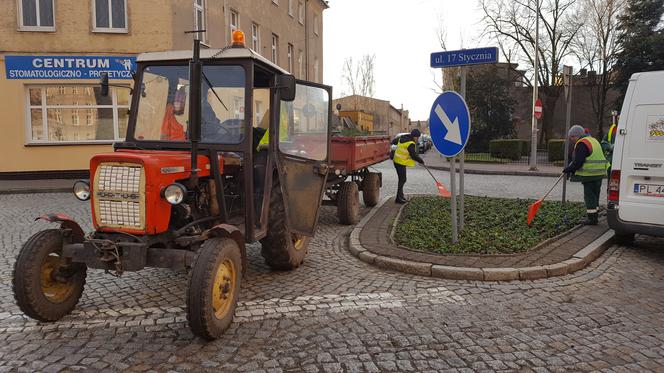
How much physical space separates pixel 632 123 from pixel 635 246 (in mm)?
1799

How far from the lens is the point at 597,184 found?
314 inches

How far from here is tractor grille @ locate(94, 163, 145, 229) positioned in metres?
3.80

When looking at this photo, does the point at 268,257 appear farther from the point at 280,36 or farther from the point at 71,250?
the point at 280,36

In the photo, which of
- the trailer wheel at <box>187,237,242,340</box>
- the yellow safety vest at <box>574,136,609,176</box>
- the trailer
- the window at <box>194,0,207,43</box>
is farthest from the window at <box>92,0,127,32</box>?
the trailer wheel at <box>187,237,242,340</box>

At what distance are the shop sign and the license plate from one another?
14381 millimetres

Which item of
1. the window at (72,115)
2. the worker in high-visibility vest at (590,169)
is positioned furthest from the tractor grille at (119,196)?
the window at (72,115)

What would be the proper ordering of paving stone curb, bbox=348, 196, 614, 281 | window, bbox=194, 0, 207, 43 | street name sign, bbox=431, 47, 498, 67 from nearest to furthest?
paving stone curb, bbox=348, 196, 614, 281
street name sign, bbox=431, 47, 498, 67
window, bbox=194, 0, 207, 43

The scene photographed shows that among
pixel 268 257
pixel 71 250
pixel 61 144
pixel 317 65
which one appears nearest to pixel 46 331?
pixel 71 250

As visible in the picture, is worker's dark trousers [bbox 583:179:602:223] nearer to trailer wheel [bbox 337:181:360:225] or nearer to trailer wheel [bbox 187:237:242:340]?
trailer wheel [bbox 337:181:360:225]

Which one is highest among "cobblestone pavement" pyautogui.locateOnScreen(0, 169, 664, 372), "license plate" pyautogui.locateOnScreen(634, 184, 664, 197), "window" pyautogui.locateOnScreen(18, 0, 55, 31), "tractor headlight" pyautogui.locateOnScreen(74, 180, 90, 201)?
"window" pyautogui.locateOnScreen(18, 0, 55, 31)

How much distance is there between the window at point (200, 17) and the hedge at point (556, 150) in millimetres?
18220

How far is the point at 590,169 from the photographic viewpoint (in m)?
7.92

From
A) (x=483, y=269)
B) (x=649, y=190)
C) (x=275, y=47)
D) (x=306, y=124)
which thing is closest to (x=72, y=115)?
(x=275, y=47)

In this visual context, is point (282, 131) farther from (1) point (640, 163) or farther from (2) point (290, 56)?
(2) point (290, 56)
